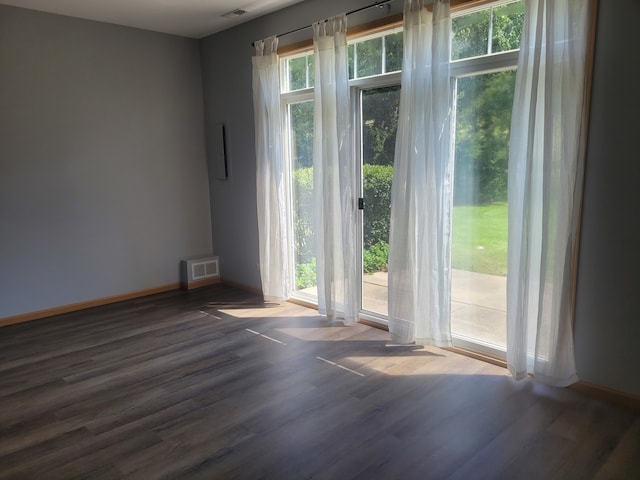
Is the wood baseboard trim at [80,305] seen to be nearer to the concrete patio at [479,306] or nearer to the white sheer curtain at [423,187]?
the white sheer curtain at [423,187]

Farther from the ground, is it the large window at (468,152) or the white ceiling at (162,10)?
the white ceiling at (162,10)

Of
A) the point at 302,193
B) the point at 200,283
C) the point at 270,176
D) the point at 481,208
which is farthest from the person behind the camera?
the point at 200,283

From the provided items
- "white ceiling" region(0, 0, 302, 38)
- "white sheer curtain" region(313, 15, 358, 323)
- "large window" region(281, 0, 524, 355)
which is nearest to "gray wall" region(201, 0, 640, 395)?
"large window" region(281, 0, 524, 355)

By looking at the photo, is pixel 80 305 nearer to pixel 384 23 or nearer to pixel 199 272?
pixel 199 272

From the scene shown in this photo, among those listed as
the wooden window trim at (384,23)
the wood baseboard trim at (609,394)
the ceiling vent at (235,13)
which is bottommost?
the wood baseboard trim at (609,394)

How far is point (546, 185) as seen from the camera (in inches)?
103

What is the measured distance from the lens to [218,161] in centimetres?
518

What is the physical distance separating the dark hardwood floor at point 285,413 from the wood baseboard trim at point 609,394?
2.6 inches

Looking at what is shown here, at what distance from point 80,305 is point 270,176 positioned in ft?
7.39

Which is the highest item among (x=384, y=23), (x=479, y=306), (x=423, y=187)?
(x=384, y=23)

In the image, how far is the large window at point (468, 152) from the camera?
2.97 metres

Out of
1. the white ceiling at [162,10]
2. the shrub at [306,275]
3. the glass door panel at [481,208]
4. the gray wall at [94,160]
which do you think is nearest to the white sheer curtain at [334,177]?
the shrub at [306,275]

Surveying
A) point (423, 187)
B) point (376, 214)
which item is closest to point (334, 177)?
point (376, 214)

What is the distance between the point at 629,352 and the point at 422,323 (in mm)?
1248
